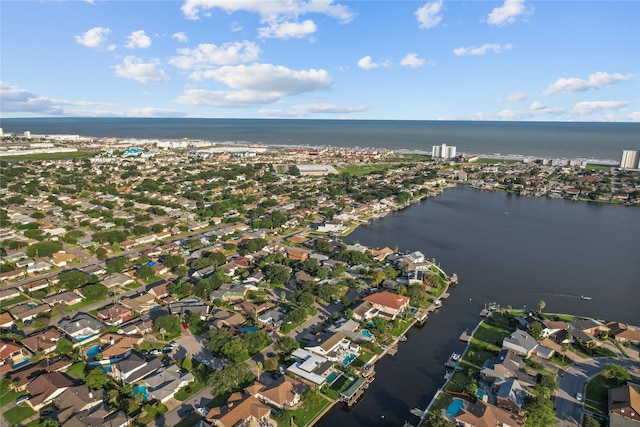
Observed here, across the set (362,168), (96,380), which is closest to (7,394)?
(96,380)

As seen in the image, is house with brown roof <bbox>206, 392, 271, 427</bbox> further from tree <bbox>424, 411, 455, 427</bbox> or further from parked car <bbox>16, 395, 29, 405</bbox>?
parked car <bbox>16, 395, 29, 405</bbox>

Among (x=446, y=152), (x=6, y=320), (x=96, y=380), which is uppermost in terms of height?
(x=446, y=152)

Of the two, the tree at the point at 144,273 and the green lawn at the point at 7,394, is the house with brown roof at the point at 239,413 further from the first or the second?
the tree at the point at 144,273

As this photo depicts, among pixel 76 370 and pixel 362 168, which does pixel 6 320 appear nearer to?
pixel 76 370

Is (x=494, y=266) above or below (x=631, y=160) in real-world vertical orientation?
below

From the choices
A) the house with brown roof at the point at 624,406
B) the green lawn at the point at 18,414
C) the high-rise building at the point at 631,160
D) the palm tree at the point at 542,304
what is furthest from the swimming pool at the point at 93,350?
the high-rise building at the point at 631,160

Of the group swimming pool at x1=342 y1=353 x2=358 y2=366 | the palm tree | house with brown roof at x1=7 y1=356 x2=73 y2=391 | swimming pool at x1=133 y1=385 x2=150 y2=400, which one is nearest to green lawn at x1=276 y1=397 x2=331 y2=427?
swimming pool at x1=342 y1=353 x2=358 y2=366
